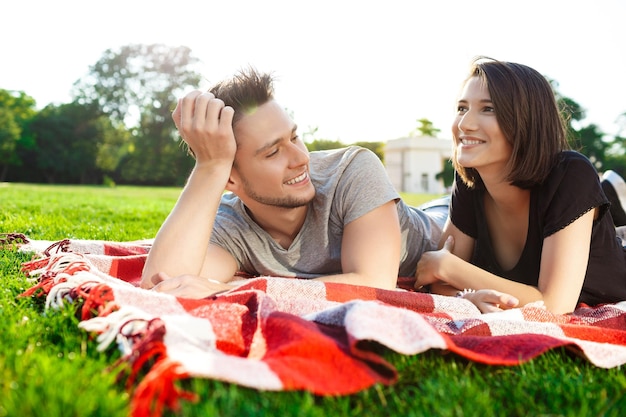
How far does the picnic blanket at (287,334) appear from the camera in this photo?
1.47 metres

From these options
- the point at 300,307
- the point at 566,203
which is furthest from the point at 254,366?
the point at 566,203

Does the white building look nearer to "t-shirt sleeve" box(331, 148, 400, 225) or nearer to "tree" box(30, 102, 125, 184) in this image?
"tree" box(30, 102, 125, 184)

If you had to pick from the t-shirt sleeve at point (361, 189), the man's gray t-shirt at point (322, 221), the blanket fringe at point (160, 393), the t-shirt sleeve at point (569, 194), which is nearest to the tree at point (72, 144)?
the man's gray t-shirt at point (322, 221)

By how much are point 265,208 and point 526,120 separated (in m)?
1.41

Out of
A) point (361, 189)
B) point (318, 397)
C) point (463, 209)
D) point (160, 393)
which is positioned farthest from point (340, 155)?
point (160, 393)

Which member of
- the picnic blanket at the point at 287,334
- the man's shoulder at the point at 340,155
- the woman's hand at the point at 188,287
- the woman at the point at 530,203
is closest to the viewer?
the picnic blanket at the point at 287,334

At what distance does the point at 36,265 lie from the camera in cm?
306

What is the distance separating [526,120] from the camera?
9.91 ft

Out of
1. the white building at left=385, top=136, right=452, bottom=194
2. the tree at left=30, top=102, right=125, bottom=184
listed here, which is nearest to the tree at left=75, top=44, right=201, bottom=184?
the tree at left=30, top=102, right=125, bottom=184

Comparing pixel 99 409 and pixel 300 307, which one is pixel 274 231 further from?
pixel 99 409

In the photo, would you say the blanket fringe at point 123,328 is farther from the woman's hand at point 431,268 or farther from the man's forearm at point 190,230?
the woman's hand at point 431,268

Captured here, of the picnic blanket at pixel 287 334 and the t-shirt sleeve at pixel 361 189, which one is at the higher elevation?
the t-shirt sleeve at pixel 361 189

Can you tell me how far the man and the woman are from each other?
17.4 inches

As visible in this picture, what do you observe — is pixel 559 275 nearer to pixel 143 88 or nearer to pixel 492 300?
pixel 492 300
